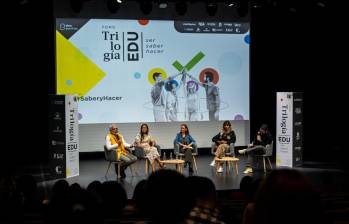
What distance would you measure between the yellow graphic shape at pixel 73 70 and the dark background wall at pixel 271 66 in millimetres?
433

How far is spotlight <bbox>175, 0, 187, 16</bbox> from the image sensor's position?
1089 cm

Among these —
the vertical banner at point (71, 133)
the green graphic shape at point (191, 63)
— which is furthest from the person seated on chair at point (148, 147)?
the green graphic shape at point (191, 63)

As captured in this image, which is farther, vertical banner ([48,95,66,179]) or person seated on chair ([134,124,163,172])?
person seated on chair ([134,124,163,172])

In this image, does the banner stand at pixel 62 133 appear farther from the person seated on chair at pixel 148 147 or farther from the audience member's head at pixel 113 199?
the audience member's head at pixel 113 199

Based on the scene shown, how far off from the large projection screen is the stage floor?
1040 millimetres

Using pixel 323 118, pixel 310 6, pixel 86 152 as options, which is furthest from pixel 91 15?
pixel 323 118

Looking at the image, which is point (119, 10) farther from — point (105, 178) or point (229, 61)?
point (105, 178)

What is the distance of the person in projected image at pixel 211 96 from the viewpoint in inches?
445

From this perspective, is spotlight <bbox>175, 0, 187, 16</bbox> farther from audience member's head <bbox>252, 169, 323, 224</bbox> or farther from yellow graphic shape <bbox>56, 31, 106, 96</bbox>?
audience member's head <bbox>252, 169, 323, 224</bbox>

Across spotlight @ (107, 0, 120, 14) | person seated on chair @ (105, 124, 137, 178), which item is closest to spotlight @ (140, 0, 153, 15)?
spotlight @ (107, 0, 120, 14)

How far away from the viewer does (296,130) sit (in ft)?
32.7

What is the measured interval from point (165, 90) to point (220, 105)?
135 centimetres

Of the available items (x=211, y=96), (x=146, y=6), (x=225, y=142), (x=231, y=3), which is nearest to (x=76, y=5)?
(x=146, y=6)

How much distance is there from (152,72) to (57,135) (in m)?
3.12
